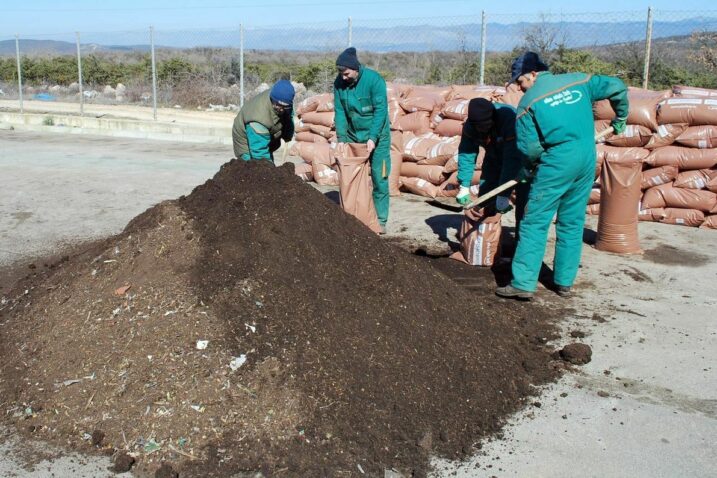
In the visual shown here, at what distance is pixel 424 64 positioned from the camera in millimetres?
21938

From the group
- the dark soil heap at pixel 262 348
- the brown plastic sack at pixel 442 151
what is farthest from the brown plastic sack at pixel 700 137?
the dark soil heap at pixel 262 348

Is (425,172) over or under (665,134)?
under

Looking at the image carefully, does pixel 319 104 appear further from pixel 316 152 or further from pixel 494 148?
pixel 494 148

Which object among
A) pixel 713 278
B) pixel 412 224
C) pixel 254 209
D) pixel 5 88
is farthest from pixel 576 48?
pixel 5 88

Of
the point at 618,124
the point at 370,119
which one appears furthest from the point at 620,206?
the point at 370,119

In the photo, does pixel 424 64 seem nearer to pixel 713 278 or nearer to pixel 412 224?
pixel 412 224

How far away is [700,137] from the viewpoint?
7082 mm

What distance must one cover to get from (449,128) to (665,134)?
2392mm

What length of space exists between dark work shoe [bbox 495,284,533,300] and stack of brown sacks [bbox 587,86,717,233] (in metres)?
2.77

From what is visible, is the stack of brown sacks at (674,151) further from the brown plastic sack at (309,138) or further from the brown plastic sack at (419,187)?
the brown plastic sack at (309,138)

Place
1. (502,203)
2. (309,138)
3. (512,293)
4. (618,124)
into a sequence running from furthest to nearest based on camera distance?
(309,138)
(502,203)
(618,124)
(512,293)

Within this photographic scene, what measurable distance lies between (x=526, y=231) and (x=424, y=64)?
1781 cm

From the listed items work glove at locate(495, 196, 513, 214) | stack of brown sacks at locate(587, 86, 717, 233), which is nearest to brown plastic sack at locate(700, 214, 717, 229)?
stack of brown sacks at locate(587, 86, 717, 233)

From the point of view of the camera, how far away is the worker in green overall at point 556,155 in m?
4.66
